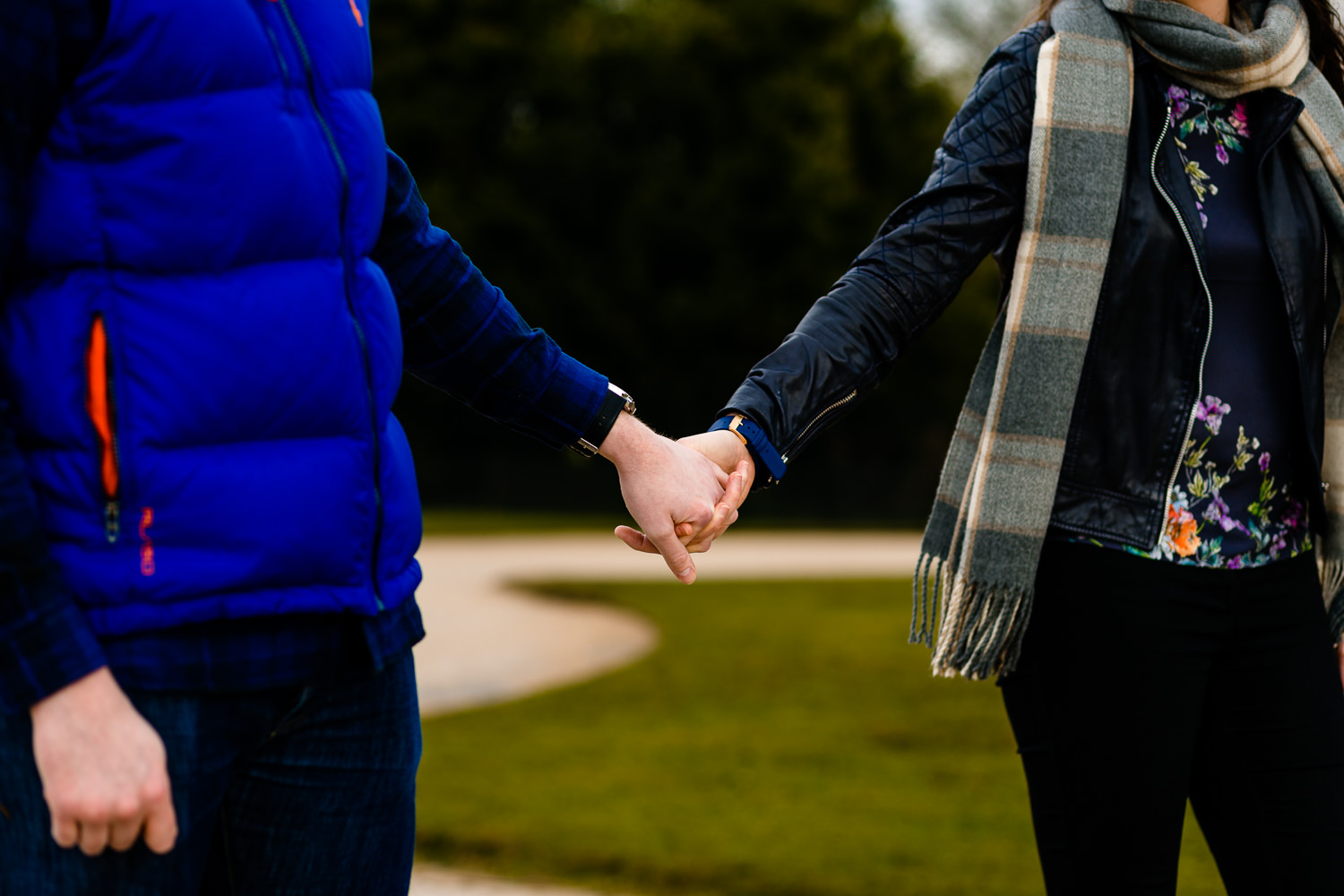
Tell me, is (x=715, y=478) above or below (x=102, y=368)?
below

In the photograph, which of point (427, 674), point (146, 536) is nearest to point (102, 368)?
point (146, 536)

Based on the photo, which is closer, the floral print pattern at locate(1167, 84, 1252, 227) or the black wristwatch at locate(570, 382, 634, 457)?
the black wristwatch at locate(570, 382, 634, 457)

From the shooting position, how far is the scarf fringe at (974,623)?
6.54 feet

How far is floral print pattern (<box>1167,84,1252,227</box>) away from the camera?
2.01 m

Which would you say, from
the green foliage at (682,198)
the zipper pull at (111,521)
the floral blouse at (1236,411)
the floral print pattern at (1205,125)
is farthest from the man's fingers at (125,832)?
the green foliage at (682,198)

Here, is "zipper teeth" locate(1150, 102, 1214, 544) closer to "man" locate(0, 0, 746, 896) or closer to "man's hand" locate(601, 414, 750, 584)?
"man's hand" locate(601, 414, 750, 584)

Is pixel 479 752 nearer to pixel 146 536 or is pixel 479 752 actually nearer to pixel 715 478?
pixel 715 478

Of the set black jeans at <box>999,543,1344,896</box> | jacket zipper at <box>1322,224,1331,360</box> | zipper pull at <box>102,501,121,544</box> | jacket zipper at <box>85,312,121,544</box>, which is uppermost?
jacket zipper at <box>1322,224,1331,360</box>

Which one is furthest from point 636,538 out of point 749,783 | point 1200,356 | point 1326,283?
point 749,783

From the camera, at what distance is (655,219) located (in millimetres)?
25844

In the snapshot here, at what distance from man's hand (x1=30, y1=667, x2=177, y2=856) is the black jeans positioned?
125 cm

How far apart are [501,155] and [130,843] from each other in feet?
Result: 89.5

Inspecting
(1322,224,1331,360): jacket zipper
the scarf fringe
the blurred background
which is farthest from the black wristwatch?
the blurred background

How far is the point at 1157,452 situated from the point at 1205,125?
51 cm
